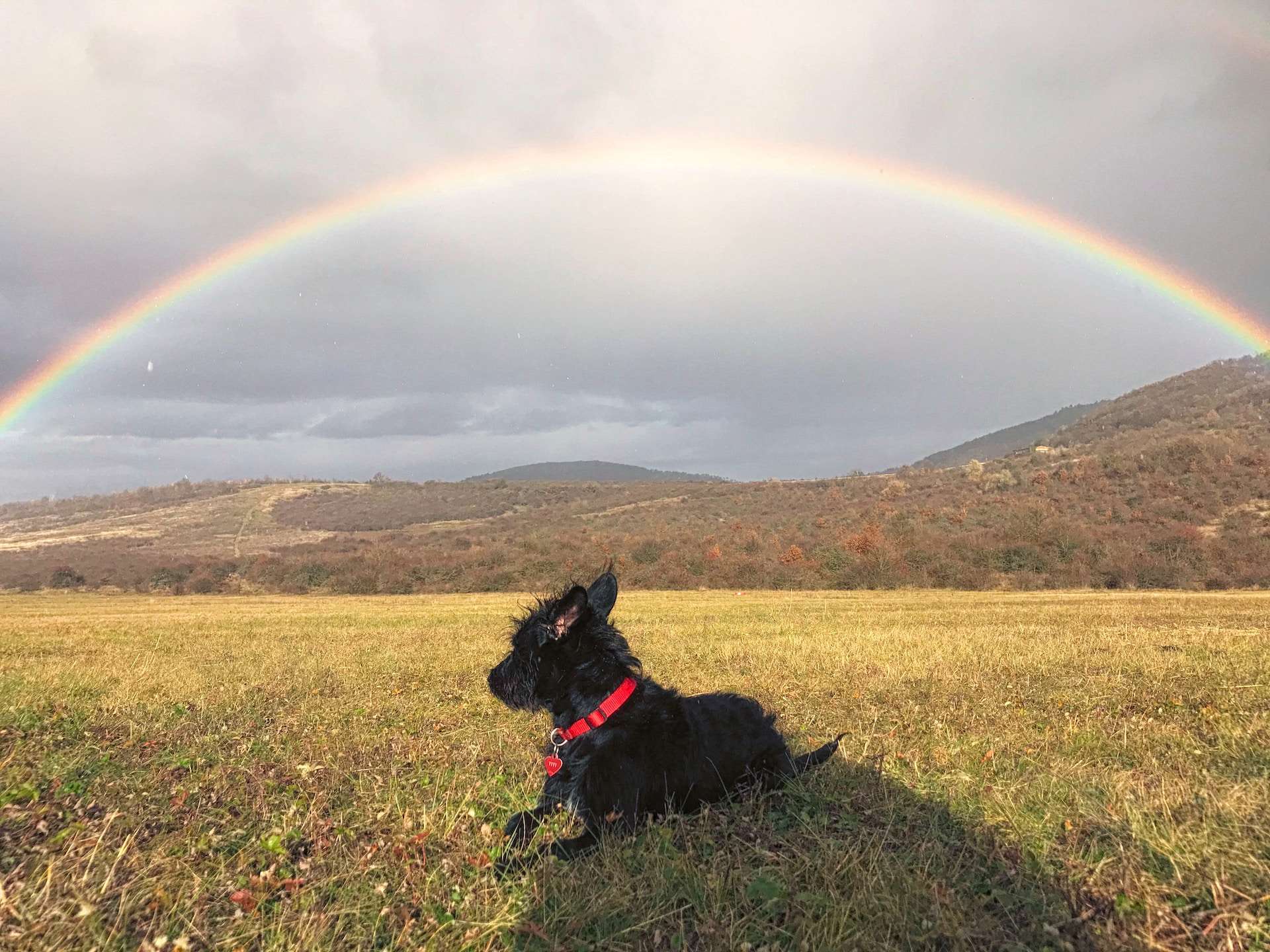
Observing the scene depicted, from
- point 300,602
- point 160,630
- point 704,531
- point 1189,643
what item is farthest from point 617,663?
point 704,531

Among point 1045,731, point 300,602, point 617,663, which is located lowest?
point 300,602

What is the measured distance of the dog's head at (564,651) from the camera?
5.68m

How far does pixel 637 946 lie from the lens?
3.74 meters

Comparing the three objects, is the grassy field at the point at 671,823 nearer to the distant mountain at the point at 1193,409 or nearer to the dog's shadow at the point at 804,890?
the dog's shadow at the point at 804,890

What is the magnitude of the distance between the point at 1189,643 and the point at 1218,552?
3158 cm

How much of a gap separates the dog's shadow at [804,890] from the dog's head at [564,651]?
115cm

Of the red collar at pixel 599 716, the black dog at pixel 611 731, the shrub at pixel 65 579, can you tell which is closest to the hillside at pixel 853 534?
the shrub at pixel 65 579

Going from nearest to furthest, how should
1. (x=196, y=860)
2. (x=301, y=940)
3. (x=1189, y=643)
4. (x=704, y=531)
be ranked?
1. (x=301, y=940)
2. (x=196, y=860)
3. (x=1189, y=643)
4. (x=704, y=531)

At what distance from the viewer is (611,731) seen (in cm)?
545

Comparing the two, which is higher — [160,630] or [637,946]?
[637,946]

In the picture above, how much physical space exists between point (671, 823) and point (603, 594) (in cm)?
163

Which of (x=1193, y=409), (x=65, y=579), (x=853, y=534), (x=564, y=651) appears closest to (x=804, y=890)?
(x=564, y=651)

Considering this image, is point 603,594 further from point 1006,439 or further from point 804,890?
point 1006,439

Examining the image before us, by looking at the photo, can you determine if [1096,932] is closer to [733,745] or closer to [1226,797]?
[1226,797]
